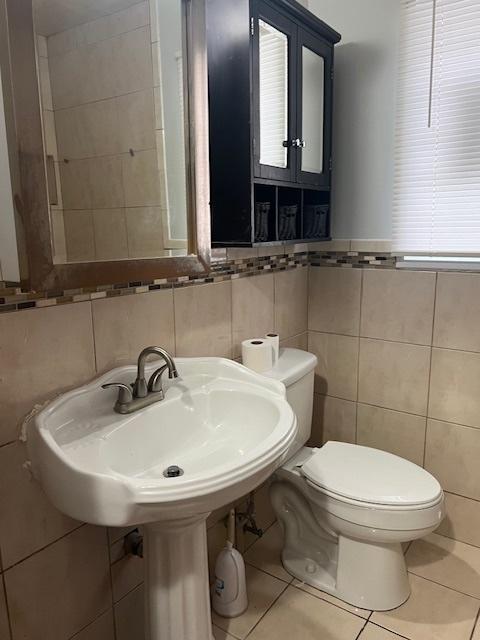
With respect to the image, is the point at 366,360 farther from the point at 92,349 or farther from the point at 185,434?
the point at 92,349

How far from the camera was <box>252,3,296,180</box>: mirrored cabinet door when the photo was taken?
4.76ft

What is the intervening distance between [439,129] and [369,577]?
1.60 metres

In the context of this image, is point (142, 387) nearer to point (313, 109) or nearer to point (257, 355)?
point (257, 355)

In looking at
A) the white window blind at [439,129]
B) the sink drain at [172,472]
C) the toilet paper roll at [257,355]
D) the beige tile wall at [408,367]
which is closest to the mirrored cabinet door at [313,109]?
the white window blind at [439,129]

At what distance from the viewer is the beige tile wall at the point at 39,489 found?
1.05m

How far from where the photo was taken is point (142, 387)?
1224 mm

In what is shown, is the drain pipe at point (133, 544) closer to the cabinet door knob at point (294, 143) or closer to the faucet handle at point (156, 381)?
the faucet handle at point (156, 381)

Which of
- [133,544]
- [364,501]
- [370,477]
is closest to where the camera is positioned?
[133,544]

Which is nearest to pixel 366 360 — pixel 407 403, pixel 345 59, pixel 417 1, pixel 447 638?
pixel 407 403

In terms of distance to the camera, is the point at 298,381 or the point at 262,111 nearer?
the point at 262,111

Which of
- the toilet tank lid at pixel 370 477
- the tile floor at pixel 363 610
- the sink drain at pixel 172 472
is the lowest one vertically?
the tile floor at pixel 363 610

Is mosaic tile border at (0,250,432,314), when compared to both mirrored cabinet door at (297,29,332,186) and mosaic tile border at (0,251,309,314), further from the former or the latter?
mirrored cabinet door at (297,29,332,186)

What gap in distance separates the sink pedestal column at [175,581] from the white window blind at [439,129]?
134 cm

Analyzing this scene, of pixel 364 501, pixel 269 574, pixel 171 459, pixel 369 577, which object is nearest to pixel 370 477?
pixel 364 501
